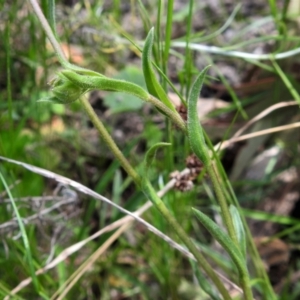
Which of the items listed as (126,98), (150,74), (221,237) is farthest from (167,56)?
(126,98)

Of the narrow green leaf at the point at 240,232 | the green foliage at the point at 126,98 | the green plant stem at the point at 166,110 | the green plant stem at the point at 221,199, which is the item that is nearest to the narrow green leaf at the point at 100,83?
the green plant stem at the point at 166,110

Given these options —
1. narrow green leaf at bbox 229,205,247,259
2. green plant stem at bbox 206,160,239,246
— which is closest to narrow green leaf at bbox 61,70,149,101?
green plant stem at bbox 206,160,239,246

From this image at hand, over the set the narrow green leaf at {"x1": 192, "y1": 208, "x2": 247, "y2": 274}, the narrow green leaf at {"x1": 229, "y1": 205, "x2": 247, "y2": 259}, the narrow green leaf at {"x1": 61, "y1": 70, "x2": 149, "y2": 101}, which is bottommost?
the narrow green leaf at {"x1": 229, "y1": 205, "x2": 247, "y2": 259}

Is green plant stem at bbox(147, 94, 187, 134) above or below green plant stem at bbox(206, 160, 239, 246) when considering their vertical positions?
above

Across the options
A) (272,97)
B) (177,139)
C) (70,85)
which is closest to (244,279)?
(70,85)

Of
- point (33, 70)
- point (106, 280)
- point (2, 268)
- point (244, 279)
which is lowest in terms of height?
point (106, 280)

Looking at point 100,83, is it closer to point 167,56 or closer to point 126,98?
point 167,56

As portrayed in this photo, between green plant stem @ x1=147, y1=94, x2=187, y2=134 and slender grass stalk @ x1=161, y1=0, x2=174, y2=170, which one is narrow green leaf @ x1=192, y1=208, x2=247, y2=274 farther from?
slender grass stalk @ x1=161, y1=0, x2=174, y2=170

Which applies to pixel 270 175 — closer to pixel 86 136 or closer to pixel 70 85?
pixel 86 136
